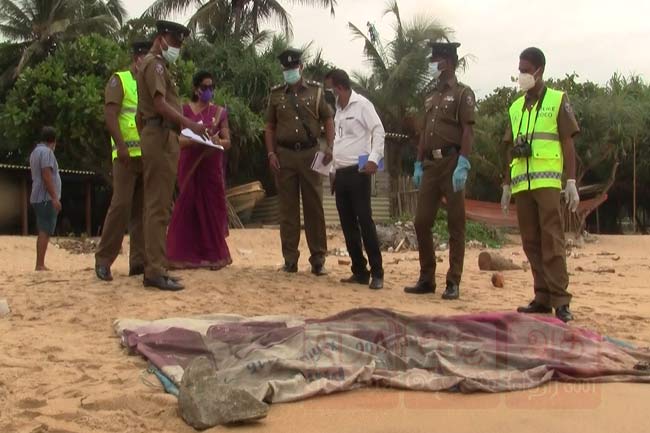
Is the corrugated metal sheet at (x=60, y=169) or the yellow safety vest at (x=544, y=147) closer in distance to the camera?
the yellow safety vest at (x=544, y=147)

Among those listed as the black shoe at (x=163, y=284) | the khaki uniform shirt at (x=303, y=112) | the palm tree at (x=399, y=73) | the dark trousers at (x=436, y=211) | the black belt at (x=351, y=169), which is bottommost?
the black shoe at (x=163, y=284)

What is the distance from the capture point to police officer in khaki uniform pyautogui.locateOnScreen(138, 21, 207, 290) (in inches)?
214

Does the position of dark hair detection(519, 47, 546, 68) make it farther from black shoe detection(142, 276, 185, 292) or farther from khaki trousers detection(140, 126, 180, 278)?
black shoe detection(142, 276, 185, 292)

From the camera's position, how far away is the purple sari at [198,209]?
6.48 meters

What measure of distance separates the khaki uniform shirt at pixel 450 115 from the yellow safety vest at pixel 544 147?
714mm

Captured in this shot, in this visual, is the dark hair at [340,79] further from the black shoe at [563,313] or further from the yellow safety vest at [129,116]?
the black shoe at [563,313]

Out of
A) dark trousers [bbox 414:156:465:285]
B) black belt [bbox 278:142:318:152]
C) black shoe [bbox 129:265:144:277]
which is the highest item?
black belt [bbox 278:142:318:152]

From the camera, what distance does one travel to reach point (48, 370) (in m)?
3.55

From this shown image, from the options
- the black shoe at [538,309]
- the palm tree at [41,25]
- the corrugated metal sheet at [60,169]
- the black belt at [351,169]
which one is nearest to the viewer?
the black shoe at [538,309]

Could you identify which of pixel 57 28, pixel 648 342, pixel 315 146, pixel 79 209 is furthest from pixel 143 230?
pixel 57 28

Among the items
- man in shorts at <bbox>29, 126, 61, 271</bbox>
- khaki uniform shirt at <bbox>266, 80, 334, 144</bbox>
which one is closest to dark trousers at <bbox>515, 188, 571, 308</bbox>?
khaki uniform shirt at <bbox>266, 80, 334, 144</bbox>

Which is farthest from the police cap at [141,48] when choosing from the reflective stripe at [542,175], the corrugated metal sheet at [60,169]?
the corrugated metal sheet at [60,169]

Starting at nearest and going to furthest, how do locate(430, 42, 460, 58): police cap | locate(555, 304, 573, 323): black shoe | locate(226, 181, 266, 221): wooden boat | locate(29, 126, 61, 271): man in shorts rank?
locate(555, 304, 573, 323): black shoe < locate(430, 42, 460, 58): police cap < locate(29, 126, 61, 271): man in shorts < locate(226, 181, 266, 221): wooden boat

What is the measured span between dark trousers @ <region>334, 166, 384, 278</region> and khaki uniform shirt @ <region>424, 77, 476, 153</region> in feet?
2.05
